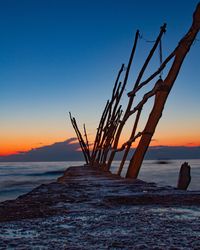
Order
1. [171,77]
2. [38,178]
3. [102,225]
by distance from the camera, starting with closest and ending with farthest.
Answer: [102,225]
[171,77]
[38,178]

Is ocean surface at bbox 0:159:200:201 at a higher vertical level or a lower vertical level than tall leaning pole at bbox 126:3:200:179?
lower

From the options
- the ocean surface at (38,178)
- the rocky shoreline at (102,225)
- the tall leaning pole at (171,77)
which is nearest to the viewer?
the rocky shoreline at (102,225)

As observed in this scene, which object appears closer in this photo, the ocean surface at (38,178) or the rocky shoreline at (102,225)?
the rocky shoreline at (102,225)

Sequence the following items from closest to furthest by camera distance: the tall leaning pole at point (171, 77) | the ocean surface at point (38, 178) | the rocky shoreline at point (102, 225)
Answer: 1. the rocky shoreline at point (102, 225)
2. the tall leaning pole at point (171, 77)
3. the ocean surface at point (38, 178)

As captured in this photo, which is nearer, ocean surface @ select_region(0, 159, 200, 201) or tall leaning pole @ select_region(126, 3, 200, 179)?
tall leaning pole @ select_region(126, 3, 200, 179)

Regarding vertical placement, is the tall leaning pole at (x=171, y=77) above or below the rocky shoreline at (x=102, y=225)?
above

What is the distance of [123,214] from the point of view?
1.58 metres

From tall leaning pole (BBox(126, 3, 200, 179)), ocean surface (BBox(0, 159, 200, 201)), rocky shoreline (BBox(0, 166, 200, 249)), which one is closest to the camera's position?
rocky shoreline (BBox(0, 166, 200, 249))

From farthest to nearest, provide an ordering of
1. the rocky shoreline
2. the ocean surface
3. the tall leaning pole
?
the ocean surface < the tall leaning pole < the rocky shoreline

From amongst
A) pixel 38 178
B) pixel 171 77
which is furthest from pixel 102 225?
→ pixel 38 178

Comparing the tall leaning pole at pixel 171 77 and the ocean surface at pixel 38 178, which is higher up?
the tall leaning pole at pixel 171 77

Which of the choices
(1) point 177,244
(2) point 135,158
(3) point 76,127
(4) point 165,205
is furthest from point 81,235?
(3) point 76,127

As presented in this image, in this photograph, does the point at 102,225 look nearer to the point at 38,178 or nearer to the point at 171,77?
the point at 171,77

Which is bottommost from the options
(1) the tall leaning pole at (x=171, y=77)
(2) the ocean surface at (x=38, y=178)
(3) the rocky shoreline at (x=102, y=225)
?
(2) the ocean surface at (x=38, y=178)
